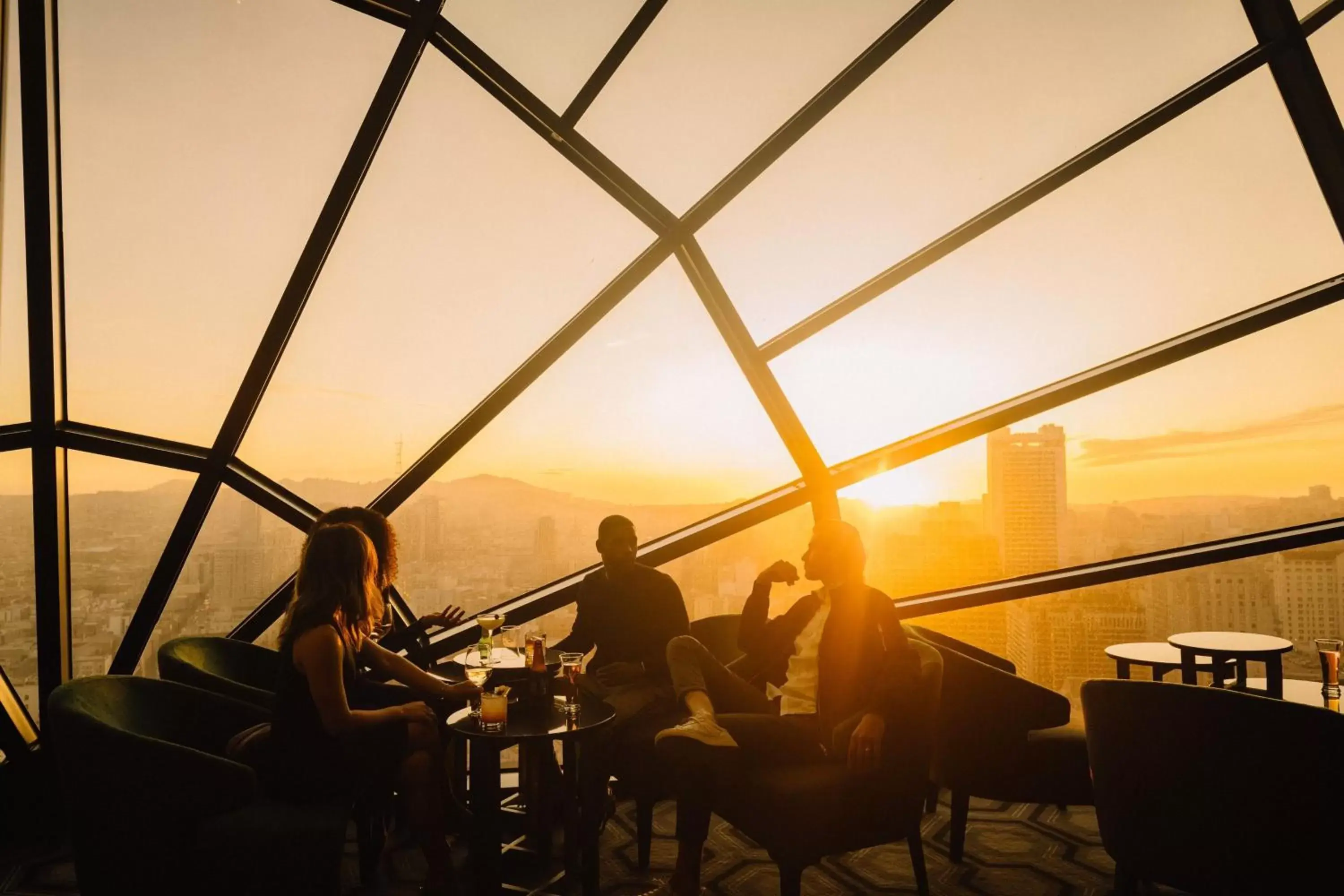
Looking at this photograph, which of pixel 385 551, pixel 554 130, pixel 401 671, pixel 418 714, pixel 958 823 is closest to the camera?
pixel 418 714

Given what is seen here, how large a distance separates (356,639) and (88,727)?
726 mm

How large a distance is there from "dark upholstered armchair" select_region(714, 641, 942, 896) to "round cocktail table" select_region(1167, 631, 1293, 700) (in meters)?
1.72

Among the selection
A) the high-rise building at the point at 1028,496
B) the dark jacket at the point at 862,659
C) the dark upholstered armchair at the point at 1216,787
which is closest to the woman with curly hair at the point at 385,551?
the dark jacket at the point at 862,659

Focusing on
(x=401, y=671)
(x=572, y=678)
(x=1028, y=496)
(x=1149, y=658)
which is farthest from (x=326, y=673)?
(x=1149, y=658)

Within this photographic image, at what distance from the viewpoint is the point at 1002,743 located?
3135 mm

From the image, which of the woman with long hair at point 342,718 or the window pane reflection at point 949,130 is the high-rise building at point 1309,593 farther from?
the woman with long hair at point 342,718

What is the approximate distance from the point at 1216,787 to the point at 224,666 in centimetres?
373

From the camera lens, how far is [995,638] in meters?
4.16

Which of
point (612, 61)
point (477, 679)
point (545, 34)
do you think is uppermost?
point (545, 34)

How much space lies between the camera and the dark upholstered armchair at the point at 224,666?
319 centimetres

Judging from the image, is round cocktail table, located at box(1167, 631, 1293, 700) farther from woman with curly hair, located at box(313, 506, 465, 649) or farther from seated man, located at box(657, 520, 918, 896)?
woman with curly hair, located at box(313, 506, 465, 649)

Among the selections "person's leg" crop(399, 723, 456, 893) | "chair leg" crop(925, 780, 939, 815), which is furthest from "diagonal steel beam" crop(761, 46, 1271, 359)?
"person's leg" crop(399, 723, 456, 893)

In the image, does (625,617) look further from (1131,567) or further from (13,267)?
(13,267)

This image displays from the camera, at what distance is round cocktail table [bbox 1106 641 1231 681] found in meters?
3.74
